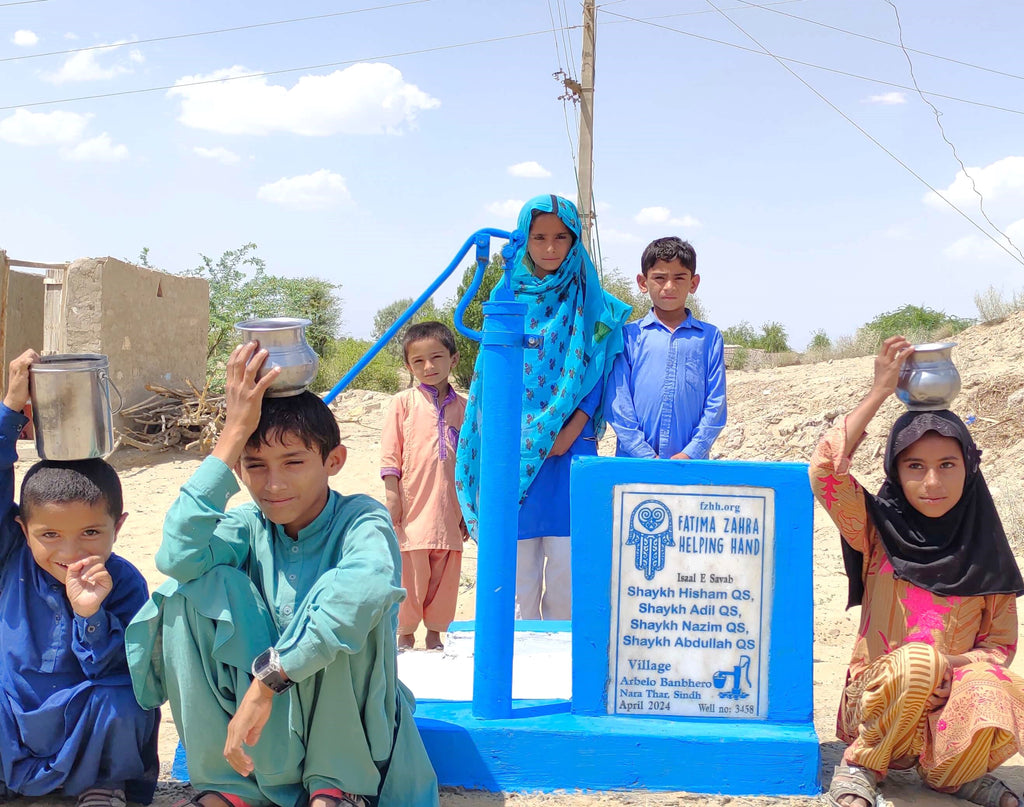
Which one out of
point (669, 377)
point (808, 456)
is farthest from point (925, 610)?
point (808, 456)

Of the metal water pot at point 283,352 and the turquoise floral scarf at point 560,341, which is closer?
the metal water pot at point 283,352

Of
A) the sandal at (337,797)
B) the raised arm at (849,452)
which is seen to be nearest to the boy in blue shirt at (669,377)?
the raised arm at (849,452)

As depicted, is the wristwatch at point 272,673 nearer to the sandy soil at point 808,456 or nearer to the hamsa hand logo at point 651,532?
the sandy soil at point 808,456

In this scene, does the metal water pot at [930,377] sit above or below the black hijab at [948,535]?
above

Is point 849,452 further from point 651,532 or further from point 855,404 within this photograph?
point 855,404

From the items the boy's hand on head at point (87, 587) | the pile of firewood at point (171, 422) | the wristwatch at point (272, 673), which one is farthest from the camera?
the pile of firewood at point (171, 422)

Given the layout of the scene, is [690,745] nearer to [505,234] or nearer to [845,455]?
[845,455]

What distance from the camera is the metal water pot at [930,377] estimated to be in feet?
8.48

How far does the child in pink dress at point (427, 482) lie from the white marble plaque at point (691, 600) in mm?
1496

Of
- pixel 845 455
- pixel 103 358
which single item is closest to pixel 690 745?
pixel 845 455

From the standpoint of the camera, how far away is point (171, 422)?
34.5 ft

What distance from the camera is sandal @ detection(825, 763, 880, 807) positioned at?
252 cm

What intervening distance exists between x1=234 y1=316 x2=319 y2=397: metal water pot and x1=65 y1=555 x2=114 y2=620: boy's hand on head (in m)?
0.68

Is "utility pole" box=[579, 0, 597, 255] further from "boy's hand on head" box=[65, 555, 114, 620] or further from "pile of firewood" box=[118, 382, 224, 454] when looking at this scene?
"boy's hand on head" box=[65, 555, 114, 620]
